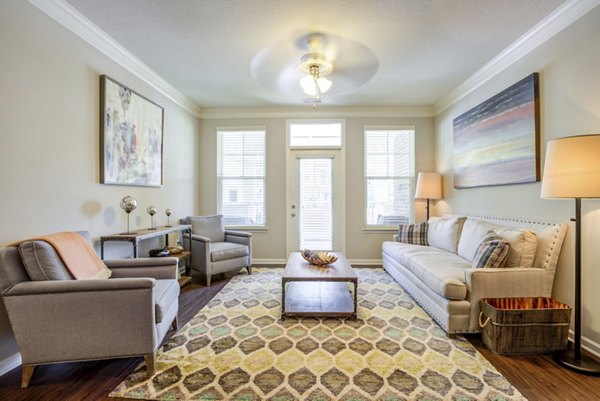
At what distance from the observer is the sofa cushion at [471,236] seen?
9.77ft

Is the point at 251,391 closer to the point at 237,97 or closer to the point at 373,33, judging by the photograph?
the point at 373,33

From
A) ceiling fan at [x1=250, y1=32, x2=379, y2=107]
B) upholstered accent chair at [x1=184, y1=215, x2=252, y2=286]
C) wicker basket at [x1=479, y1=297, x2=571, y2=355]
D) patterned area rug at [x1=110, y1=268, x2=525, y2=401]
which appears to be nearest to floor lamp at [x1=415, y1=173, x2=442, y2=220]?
ceiling fan at [x1=250, y1=32, x2=379, y2=107]

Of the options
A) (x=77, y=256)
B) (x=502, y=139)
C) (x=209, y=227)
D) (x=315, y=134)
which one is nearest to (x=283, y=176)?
(x=315, y=134)

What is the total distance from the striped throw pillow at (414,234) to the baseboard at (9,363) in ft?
13.7

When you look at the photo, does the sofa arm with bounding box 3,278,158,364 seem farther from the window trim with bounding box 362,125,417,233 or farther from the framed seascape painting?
the window trim with bounding box 362,125,417,233

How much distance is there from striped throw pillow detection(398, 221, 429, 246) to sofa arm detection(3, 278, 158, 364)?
134 inches

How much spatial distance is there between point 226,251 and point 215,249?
15 centimetres

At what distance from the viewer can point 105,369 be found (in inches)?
76.8

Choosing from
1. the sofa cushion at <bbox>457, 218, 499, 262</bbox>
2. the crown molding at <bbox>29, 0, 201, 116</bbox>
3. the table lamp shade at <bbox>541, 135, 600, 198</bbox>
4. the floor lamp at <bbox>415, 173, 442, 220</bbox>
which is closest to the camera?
the table lamp shade at <bbox>541, 135, 600, 198</bbox>

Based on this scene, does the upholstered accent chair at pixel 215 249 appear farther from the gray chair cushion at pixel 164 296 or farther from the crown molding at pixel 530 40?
the crown molding at pixel 530 40

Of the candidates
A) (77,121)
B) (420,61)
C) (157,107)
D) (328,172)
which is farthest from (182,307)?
(420,61)

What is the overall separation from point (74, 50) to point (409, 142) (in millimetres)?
4583

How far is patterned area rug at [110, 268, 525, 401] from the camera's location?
68.1 inches

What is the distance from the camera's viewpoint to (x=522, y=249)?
7.98ft
